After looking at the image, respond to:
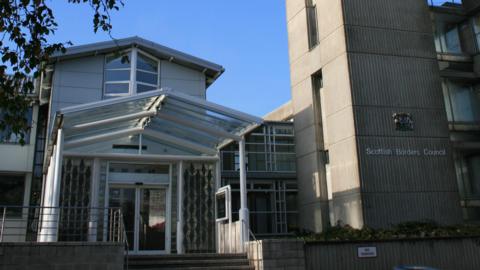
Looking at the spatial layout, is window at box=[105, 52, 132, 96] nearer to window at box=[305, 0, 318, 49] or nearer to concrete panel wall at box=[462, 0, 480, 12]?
window at box=[305, 0, 318, 49]

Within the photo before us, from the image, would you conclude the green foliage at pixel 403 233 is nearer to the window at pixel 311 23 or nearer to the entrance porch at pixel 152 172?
the entrance porch at pixel 152 172

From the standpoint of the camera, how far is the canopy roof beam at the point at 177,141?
15969mm

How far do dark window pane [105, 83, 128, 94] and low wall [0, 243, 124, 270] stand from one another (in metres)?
9.32

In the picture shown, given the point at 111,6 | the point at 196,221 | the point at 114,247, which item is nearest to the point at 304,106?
the point at 196,221

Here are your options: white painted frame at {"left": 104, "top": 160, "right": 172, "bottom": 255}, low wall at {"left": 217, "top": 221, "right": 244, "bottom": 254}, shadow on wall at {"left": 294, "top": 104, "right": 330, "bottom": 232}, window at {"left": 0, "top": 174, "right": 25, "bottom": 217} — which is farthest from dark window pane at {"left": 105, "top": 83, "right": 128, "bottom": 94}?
shadow on wall at {"left": 294, "top": 104, "right": 330, "bottom": 232}

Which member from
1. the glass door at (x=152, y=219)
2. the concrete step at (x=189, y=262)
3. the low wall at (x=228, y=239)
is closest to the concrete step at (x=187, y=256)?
the concrete step at (x=189, y=262)

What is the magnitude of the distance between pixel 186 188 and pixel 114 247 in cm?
548

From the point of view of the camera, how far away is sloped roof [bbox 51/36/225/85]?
18.7 m

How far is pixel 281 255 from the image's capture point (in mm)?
11719

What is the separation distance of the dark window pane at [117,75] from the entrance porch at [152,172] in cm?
395

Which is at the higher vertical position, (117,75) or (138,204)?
(117,75)

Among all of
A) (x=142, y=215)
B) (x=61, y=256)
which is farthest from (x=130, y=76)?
(x=61, y=256)

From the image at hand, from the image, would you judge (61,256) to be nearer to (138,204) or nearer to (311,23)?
(138,204)

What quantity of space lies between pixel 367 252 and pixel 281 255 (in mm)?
2291
